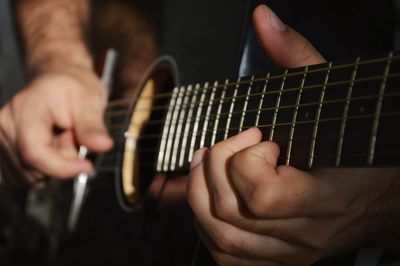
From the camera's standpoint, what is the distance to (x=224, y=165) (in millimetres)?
661

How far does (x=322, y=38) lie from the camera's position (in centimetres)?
73

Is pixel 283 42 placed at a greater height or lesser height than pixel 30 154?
greater

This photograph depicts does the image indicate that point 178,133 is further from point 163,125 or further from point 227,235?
point 227,235

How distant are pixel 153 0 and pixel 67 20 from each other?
1.12ft

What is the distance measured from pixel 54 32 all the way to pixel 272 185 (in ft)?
3.11

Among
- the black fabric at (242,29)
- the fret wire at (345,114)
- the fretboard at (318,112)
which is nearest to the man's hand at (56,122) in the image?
the black fabric at (242,29)

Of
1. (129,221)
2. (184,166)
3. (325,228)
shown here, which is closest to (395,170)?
(325,228)

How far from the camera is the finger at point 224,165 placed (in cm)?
65

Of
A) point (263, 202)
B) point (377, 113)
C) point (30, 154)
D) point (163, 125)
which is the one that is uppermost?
point (377, 113)

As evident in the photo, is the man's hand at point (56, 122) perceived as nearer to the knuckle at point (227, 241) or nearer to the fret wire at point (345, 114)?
the knuckle at point (227, 241)

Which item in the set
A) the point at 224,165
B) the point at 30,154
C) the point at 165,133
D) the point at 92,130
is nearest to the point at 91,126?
the point at 92,130

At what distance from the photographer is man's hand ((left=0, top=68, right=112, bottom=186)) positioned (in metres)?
1.10

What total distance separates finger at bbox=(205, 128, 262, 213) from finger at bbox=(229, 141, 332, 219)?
0.02 m

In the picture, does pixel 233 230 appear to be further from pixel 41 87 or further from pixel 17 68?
pixel 17 68
